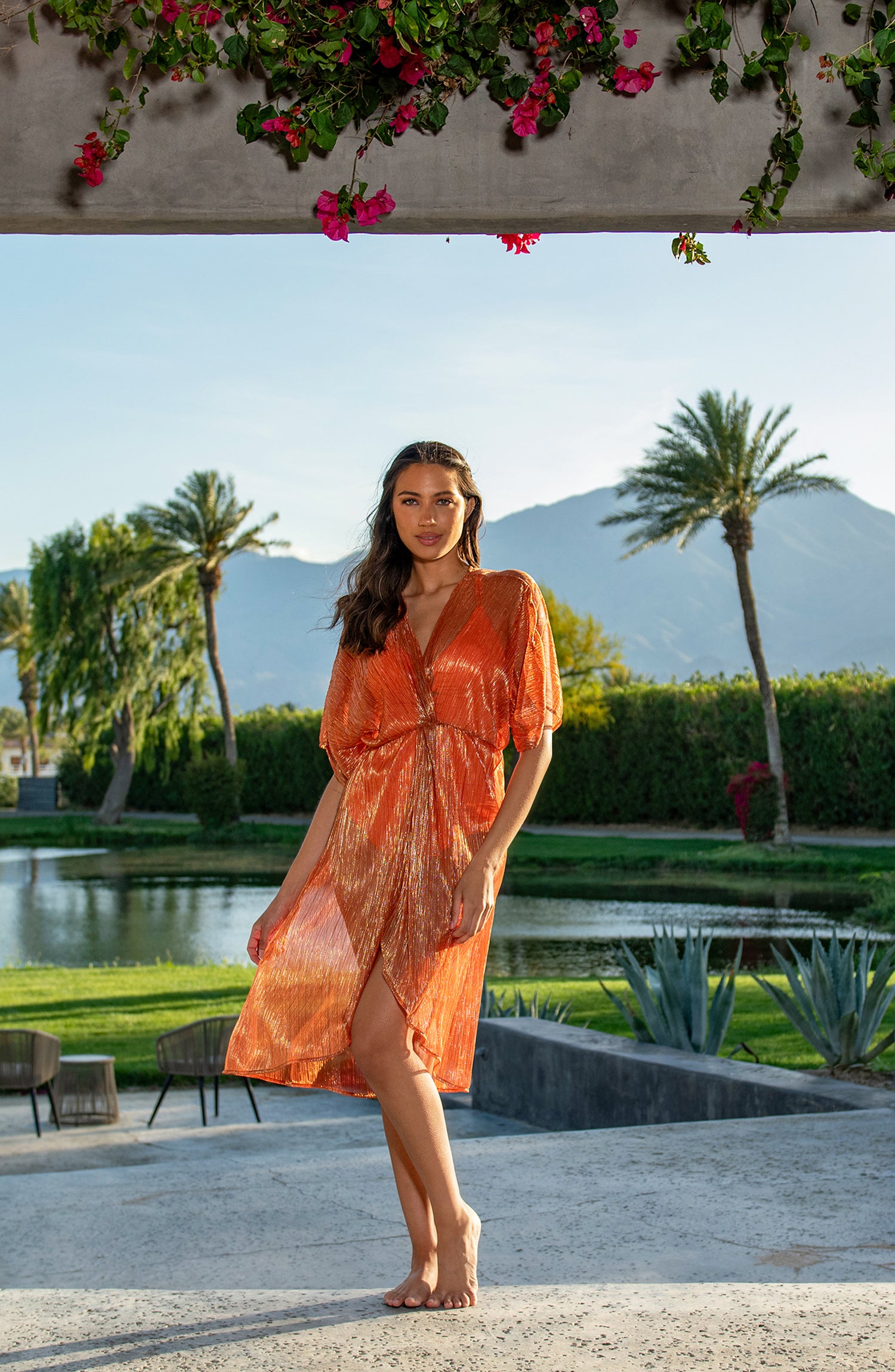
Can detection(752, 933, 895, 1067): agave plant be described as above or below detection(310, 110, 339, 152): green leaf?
below

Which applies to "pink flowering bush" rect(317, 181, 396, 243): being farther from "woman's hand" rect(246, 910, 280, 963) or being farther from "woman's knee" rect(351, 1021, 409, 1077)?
"woman's knee" rect(351, 1021, 409, 1077)

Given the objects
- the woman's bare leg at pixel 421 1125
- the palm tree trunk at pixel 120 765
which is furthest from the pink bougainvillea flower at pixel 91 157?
the palm tree trunk at pixel 120 765

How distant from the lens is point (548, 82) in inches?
117

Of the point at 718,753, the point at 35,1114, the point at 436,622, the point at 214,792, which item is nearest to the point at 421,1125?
the point at 436,622

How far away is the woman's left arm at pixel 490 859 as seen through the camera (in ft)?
9.27

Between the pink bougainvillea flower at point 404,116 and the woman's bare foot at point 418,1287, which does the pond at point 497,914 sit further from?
the pink bougainvillea flower at point 404,116

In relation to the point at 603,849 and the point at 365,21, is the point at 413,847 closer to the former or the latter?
the point at 365,21

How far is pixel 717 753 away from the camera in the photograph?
1168 inches

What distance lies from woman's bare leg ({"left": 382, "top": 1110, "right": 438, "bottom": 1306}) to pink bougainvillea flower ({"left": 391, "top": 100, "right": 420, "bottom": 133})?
2150 mm

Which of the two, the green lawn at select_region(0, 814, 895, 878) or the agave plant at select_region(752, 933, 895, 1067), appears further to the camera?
the green lawn at select_region(0, 814, 895, 878)

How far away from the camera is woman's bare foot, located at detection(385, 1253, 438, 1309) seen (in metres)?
2.81

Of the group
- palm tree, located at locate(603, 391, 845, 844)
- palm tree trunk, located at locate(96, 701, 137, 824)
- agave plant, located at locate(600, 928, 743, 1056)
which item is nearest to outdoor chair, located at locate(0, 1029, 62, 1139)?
agave plant, located at locate(600, 928, 743, 1056)

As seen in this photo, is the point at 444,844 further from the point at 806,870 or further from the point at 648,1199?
the point at 806,870

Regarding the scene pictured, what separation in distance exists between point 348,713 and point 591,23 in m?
1.61
